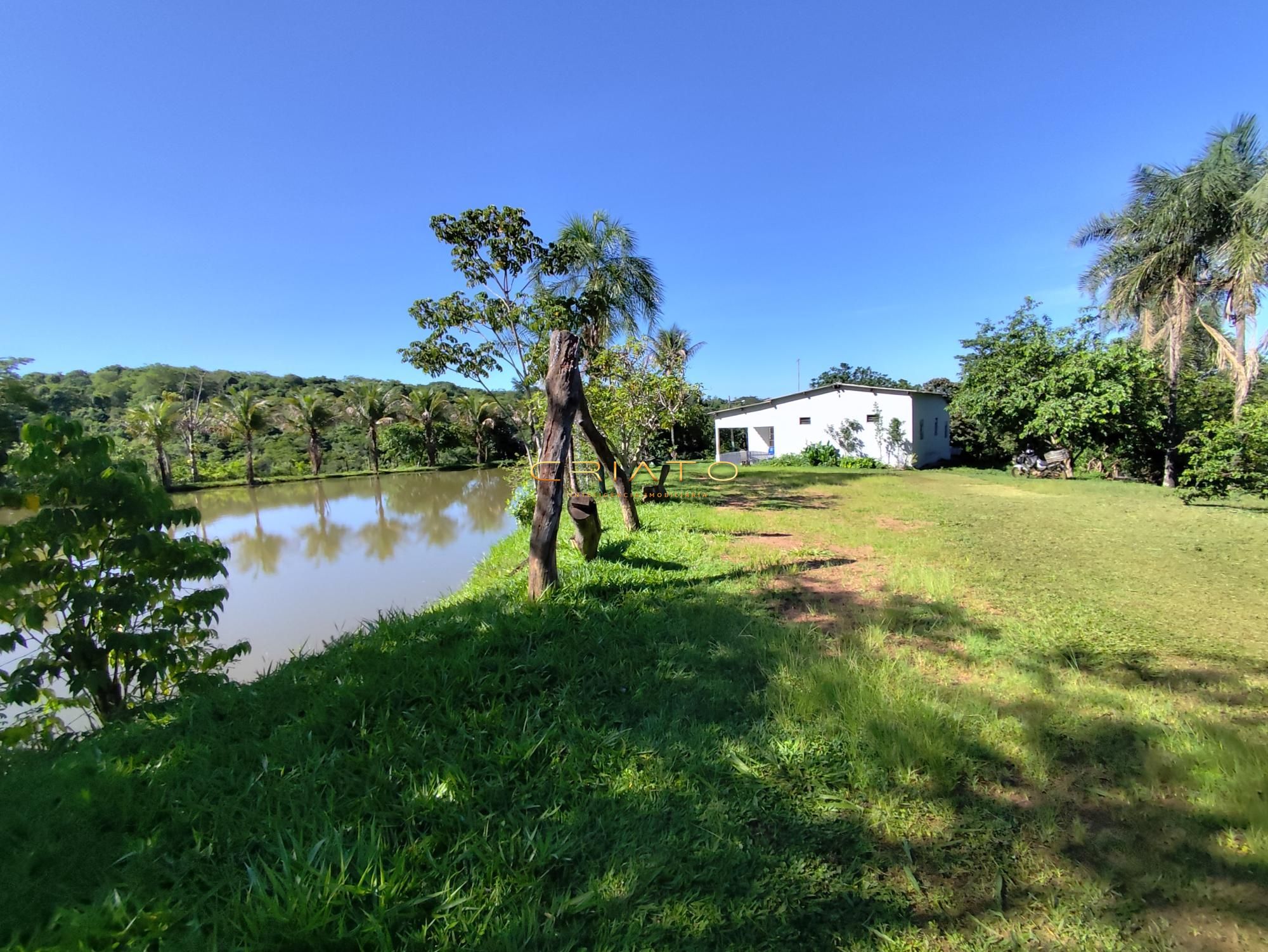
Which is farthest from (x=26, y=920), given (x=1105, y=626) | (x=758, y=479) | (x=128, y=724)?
(x=758, y=479)

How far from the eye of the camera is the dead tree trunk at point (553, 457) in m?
4.18

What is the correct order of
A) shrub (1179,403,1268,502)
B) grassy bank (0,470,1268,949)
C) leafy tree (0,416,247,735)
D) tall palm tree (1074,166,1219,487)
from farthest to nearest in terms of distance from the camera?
tall palm tree (1074,166,1219,487)
shrub (1179,403,1268,502)
leafy tree (0,416,247,735)
grassy bank (0,470,1268,949)

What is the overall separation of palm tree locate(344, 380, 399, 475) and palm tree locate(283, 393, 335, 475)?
139 centimetres

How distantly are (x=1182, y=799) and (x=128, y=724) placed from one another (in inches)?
200

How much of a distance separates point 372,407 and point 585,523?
27.9 m

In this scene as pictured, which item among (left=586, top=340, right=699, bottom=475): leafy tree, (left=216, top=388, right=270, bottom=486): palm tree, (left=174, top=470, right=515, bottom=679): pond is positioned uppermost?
(left=216, top=388, right=270, bottom=486): palm tree

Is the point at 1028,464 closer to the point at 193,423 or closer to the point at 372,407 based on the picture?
the point at 372,407

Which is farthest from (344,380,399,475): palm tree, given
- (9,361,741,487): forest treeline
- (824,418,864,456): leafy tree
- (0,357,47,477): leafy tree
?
(0,357,47,477): leafy tree

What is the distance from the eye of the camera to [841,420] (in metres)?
21.7

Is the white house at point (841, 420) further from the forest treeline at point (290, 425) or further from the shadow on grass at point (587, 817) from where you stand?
the shadow on grass at point (587, 817)

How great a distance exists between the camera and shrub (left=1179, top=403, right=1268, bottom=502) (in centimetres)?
816

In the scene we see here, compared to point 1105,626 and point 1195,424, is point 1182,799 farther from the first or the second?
point 1195,424

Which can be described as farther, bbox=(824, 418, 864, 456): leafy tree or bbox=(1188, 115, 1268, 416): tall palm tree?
bbox=(824, 418, 864, 456): leafy tree

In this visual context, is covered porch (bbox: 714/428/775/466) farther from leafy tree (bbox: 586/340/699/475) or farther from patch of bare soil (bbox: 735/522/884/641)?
patch of bare soil (bbox: 735/522/884/641)
